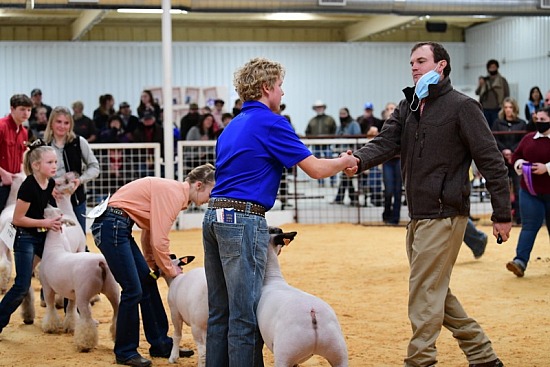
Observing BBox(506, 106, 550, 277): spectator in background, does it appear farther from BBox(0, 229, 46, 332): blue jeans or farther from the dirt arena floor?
BBox(0, 229, 46, 332): blue jeans

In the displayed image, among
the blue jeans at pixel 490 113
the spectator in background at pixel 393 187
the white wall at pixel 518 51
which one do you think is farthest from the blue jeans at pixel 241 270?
the white wall at pixel 518 51

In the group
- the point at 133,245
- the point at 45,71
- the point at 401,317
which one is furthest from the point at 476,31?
the point at 133,245

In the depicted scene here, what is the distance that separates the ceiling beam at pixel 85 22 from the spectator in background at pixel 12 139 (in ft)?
36.0

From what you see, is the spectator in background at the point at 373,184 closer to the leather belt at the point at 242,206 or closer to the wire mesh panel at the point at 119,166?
the wire mesh panel at the point at 119,166

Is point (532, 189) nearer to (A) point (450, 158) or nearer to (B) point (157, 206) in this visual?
(A) point (450, 158)

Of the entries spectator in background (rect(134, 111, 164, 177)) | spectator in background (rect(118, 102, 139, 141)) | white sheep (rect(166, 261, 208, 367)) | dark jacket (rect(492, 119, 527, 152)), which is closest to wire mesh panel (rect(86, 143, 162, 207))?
spectator in background (rect(134, 111, 164, 177))

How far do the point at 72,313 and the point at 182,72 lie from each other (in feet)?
57.8

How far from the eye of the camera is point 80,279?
249 inches

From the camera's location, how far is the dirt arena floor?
20.3ft

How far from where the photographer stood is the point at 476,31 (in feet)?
86.0

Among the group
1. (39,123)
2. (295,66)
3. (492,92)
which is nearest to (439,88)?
(39,123)

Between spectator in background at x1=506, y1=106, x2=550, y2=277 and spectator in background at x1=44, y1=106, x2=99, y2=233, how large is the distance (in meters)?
4.34

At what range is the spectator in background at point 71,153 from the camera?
809cm

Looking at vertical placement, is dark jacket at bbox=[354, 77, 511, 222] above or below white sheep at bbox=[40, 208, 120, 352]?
above
